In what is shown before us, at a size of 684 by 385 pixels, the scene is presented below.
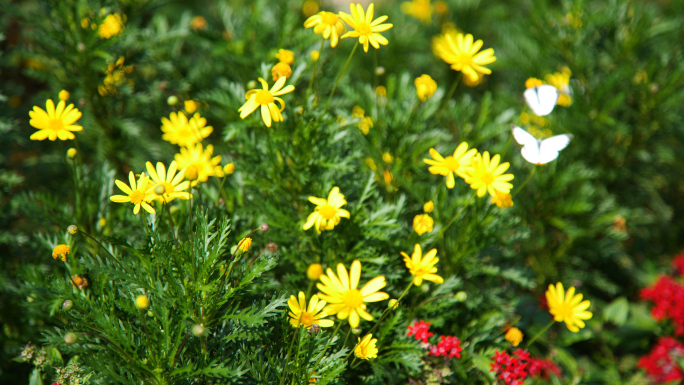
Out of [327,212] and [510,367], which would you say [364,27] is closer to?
[327,212]

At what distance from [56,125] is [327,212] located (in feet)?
3.73

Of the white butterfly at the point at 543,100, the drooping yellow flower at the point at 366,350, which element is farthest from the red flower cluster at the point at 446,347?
the white butterfly at the point at 543,100

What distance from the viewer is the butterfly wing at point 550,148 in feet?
5.55

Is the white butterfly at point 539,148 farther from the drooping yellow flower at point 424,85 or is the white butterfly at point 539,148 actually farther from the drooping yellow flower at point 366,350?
the drooping yellow flower at point 366,350

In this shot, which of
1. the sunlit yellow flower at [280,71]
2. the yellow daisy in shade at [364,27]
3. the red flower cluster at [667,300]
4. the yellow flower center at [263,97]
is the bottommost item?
the red flower cluster at [667,300]

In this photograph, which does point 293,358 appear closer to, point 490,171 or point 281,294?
point 281,294

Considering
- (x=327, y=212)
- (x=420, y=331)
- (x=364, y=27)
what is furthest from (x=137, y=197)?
(x=420, y=331)

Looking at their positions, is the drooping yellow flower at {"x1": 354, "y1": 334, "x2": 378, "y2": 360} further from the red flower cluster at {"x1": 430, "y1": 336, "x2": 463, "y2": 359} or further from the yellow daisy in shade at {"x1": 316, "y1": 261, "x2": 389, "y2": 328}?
the red flower cluster at {"x1": 430, "y1": 336, "x2": 463, "y2": 359}

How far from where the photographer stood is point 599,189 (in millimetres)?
2984

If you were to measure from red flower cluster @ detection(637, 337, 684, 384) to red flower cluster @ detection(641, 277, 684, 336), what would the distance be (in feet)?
0.29

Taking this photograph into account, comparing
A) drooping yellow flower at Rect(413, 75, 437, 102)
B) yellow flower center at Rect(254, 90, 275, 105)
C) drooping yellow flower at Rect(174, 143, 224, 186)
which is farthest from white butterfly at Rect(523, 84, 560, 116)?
drooping yellow flower at Rect(174, 143, 224, 186)

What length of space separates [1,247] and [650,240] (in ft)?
13.9

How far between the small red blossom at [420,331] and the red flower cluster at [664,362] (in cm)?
167

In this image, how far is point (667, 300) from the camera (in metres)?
2.73
